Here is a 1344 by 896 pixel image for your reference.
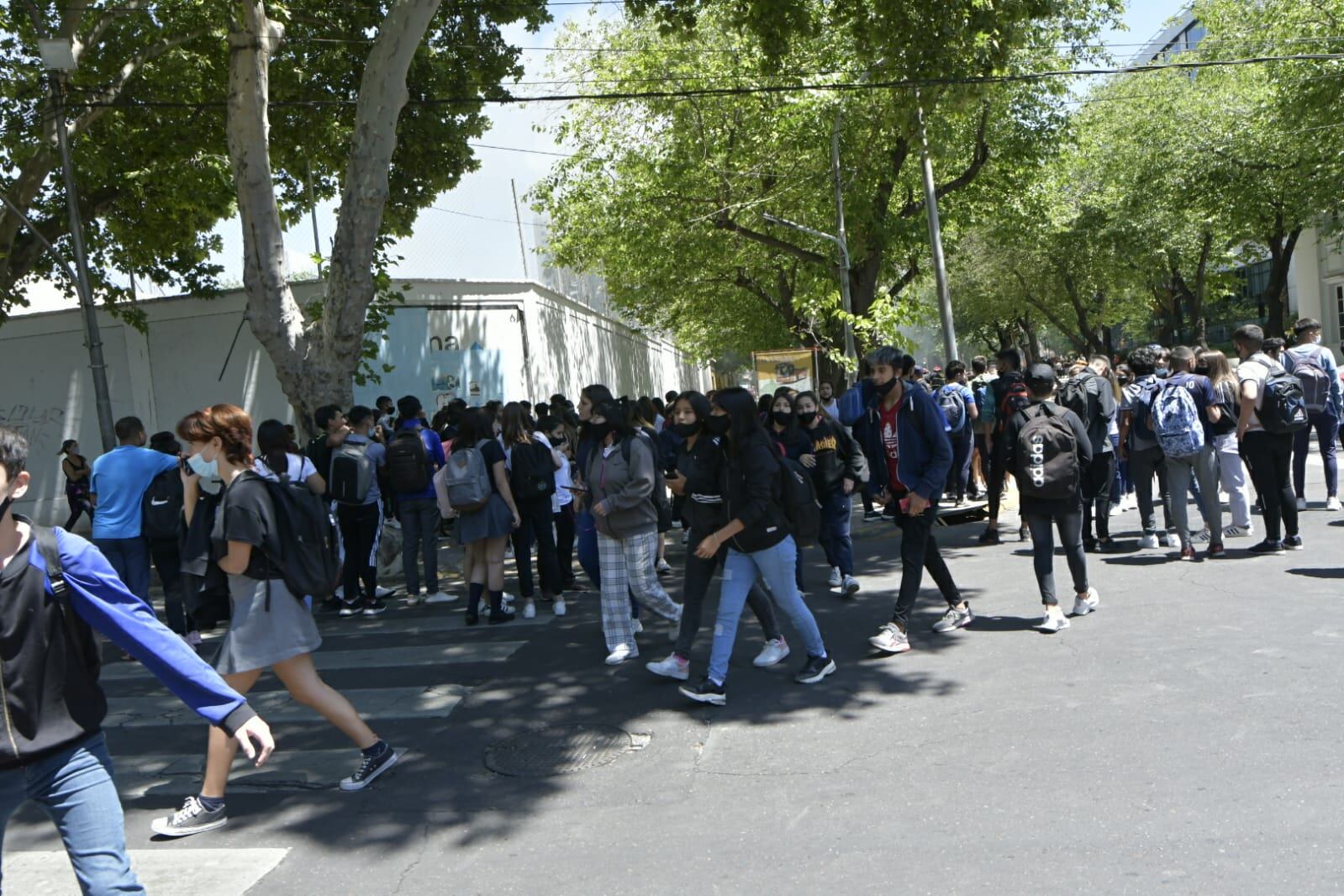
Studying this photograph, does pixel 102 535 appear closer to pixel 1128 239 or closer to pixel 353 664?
pixel 353 664

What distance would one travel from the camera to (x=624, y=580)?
725 centimetres

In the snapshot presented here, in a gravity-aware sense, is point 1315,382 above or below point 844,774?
above

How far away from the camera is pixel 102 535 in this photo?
27.7 feet

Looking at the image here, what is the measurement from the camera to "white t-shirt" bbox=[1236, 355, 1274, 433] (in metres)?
8.74

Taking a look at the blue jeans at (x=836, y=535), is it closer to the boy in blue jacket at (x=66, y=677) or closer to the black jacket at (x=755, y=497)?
the black jacket at (x=755, y=497)

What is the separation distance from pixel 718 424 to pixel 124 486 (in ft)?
16.0

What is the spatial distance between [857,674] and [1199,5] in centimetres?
3305

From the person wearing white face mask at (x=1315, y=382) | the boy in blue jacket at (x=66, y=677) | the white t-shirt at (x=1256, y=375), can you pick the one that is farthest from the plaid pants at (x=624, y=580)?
the person wearing white face mask at (x=1315, y=382)

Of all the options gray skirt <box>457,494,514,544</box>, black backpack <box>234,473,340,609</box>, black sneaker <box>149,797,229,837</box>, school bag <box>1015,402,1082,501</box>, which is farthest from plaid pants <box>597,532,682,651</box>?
black sneaker <box>149,797,229,837</box>

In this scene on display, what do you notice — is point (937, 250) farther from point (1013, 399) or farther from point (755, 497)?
point (755, 497)

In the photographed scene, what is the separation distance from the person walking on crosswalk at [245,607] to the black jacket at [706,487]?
7.08 ft

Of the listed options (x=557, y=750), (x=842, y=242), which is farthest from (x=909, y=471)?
(x=842, y=242)

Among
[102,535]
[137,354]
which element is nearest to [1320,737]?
[102,535]

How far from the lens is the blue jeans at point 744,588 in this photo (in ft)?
19.8
